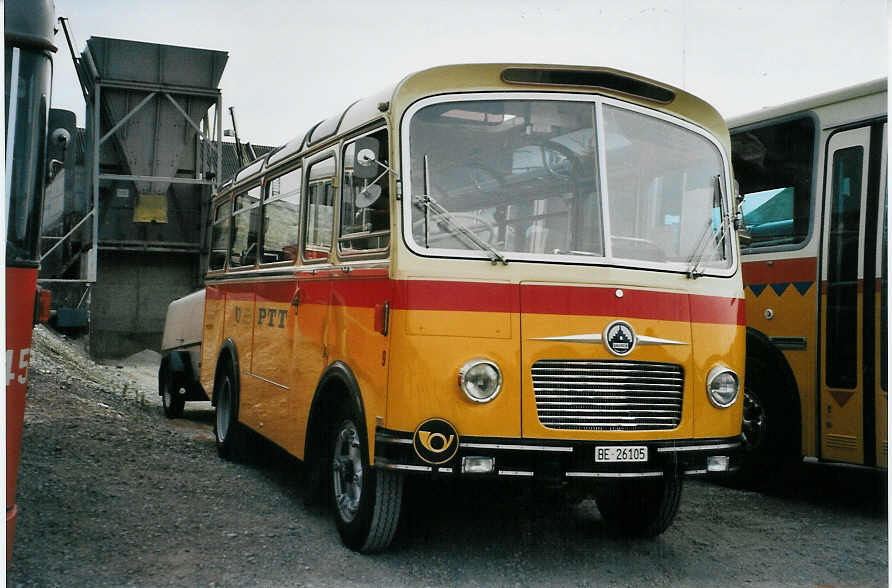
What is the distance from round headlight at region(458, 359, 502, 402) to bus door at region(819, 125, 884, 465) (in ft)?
10.0

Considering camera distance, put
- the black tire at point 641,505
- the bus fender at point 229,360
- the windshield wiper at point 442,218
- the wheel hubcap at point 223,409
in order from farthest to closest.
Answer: the wheel hubcap at point 223,409, the bus fender at point 229,360, the black tire at point 641,505, the windshield wiper at point 442,218

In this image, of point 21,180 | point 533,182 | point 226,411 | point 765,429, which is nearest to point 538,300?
point 533,182

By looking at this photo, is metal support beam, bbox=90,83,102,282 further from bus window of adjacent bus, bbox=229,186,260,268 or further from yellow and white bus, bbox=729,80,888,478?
yellow and white bus, bbox=729,80,888,478

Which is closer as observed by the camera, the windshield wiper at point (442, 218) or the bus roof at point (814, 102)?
the windshield wiper at point (442, 218)

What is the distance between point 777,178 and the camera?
7.40 m

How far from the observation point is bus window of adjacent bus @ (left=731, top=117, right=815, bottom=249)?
7.11 metres

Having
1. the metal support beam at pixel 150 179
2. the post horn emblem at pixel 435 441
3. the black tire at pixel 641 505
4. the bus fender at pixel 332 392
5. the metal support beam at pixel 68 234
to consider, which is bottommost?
the black tire at pixel 641 505

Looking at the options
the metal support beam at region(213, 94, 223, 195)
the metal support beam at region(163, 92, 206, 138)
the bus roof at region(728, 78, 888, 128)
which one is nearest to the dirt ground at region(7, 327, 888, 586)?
the bus roof at region(728, 78, 888, 128)

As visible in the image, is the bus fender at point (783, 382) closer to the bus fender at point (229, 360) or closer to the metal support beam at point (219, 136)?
the bus fender at point (229, 360)

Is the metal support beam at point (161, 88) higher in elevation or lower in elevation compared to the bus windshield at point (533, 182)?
higher

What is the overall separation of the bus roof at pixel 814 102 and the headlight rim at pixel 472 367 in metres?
3.71

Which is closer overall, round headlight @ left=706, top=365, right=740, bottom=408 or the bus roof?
round headlight @ left=706, top=365, right=740, bottom=408

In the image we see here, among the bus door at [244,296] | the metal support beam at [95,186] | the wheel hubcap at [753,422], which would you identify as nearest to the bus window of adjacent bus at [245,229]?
the bus door at [244,296]

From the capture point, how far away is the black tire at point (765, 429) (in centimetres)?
701
